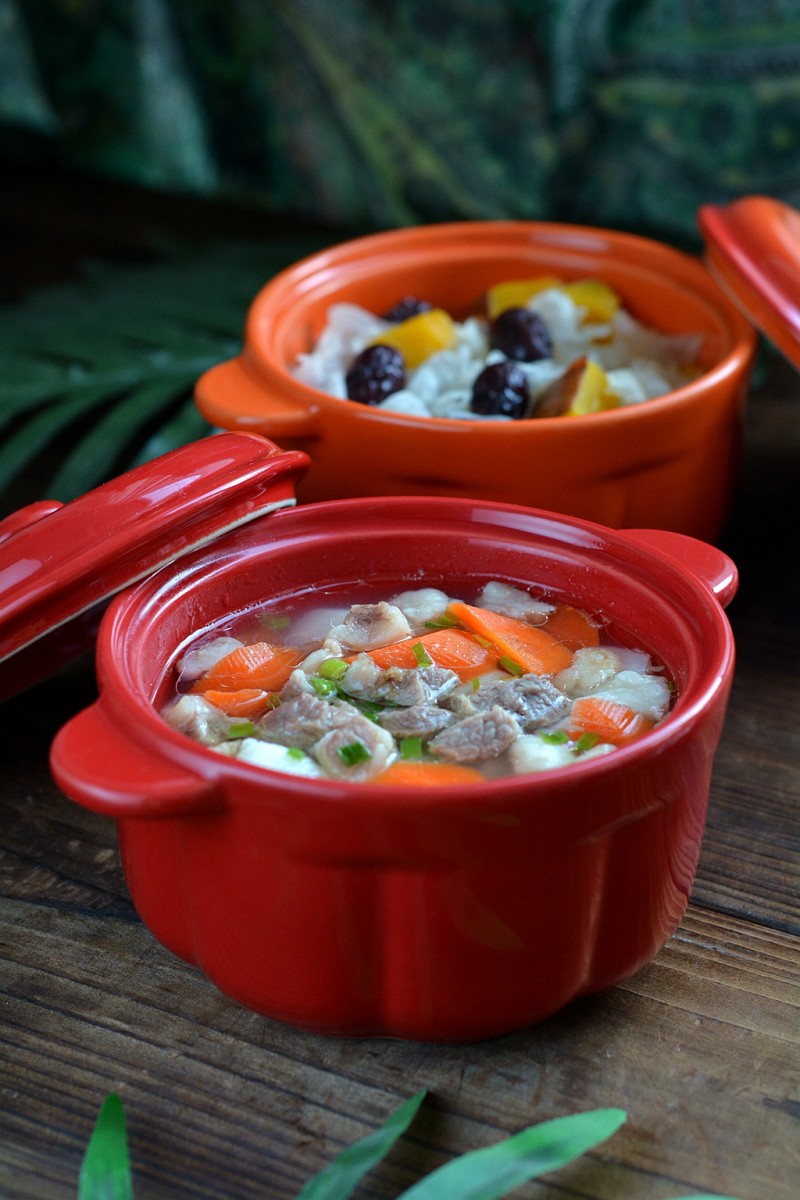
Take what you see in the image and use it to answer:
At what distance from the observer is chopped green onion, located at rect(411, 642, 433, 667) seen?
1241 millimetres

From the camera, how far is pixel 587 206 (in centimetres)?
280

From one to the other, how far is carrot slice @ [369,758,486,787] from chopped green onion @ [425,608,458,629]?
0.25 metres

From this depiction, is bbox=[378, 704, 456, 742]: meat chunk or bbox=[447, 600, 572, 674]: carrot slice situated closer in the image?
bbox=[378, 704, 456, 742]: meat chunk

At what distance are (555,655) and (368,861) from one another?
1.26 ft

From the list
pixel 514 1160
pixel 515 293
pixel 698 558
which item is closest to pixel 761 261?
pixel 515 293

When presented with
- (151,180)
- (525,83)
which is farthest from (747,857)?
(151,180)

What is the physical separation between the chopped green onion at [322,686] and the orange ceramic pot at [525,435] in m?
0.38

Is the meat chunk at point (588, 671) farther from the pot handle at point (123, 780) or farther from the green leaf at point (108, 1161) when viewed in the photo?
the green leaf at point (108, 1161)

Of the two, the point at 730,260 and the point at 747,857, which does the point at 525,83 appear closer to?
the point at 730,260

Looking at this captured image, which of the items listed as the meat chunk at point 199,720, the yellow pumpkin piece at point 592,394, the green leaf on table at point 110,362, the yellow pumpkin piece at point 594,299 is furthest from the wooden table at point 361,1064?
the yellow pumpkin piece at point 594,299

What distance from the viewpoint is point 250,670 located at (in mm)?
1245

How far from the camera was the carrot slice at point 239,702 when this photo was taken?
1.19m

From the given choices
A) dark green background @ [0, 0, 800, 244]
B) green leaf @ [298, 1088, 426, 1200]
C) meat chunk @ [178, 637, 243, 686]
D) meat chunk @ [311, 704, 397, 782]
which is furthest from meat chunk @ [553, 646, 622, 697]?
dark green background @ [0, 0, 800, 244]

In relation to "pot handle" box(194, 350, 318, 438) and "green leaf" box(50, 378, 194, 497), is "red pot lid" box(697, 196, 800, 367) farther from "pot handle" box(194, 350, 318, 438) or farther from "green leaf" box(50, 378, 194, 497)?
"green leaf" box(50, 378, 194, 497)
